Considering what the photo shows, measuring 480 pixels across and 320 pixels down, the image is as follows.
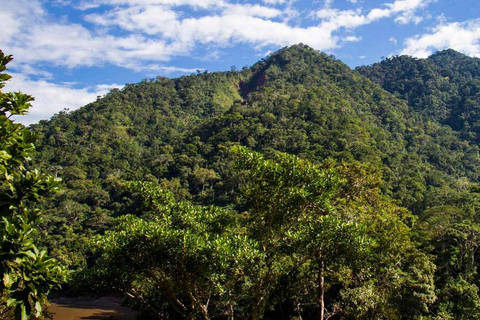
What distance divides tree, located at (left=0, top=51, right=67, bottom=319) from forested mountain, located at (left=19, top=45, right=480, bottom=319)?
3.37 meters

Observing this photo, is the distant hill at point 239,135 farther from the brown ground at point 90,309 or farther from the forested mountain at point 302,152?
the brown ground at point 90,309

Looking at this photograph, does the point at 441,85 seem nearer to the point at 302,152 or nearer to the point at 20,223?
the point at 302,152

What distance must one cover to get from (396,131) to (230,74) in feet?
187

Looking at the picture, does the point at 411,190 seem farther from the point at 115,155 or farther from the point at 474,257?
the point at 115,155

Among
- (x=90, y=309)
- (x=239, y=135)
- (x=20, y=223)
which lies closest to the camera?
(x=20, y=223)

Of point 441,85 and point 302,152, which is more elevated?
point 441,85

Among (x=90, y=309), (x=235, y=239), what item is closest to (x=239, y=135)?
(x=90, y=309)

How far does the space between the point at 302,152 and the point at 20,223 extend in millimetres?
49655

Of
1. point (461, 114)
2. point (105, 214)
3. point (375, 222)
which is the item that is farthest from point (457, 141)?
point (375, 222)

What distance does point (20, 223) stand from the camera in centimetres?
304

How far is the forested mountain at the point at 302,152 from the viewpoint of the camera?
46.2ft

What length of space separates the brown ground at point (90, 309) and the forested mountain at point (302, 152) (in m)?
3.75

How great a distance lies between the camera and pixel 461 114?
83.8m

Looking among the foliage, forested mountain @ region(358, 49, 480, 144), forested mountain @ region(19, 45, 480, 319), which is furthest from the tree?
forested mountain @ region(358, 49, 480, 144)
